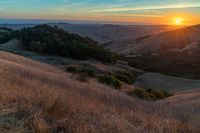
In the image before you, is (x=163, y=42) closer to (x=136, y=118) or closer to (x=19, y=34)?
(x=19, y=34)

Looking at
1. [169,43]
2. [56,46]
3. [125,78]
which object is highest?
[56,46]

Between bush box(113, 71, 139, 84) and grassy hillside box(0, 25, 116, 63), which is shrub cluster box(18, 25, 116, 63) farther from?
bush box(113, 71, 139, 84)

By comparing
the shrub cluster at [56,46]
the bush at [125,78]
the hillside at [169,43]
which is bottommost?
the hillside at [169,43]

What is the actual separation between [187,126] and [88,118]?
2000 millimetres

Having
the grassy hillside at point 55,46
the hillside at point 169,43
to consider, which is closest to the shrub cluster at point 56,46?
the grassy hillside at point 55,46

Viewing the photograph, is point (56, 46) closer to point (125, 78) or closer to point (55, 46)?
point (55, 46)

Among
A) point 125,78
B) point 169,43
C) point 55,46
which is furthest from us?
point 169,43

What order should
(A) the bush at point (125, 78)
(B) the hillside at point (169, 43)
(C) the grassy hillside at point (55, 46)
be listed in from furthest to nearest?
1. (B) the hillside at point (169, 43)
2. (C) the grassy hillside at point (55, 46)
3. (A) the bush at point (125, 78)

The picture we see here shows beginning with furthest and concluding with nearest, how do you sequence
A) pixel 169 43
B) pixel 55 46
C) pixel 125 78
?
pixel 169 43, pixel 55 46, pixel 125 78

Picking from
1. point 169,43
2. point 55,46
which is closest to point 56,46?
point 55,46

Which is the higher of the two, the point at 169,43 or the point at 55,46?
the point at 55,46

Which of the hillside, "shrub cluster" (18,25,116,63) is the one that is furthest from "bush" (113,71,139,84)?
the hillside

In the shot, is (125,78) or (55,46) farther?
(55,46)

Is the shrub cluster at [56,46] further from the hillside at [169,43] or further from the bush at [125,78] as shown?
the hillside at [169,43]
